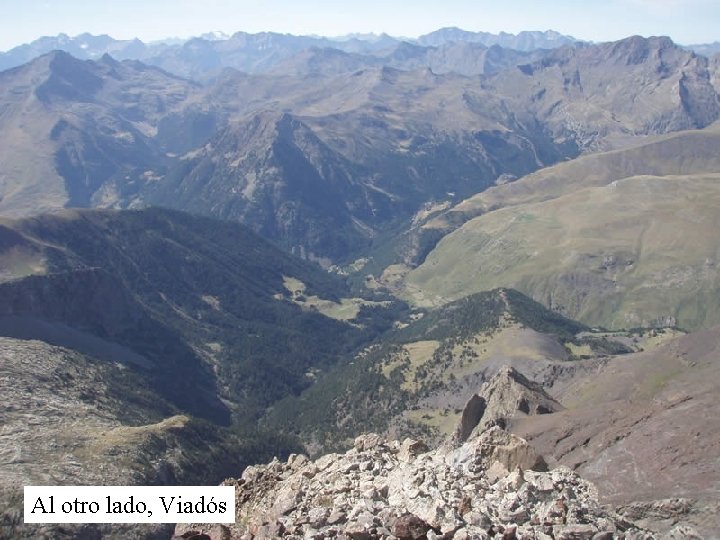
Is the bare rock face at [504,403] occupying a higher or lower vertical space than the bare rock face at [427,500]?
higher

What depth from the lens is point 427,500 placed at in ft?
150

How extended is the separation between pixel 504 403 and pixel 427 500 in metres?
117

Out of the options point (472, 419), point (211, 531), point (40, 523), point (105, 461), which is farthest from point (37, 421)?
point (211, 531)

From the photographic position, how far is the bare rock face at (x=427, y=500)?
4203 centimetres

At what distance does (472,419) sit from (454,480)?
117m

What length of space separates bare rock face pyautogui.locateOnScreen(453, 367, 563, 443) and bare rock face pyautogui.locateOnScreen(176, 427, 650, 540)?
9271 cm

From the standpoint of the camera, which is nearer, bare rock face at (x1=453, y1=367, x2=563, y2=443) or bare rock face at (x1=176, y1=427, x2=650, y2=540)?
bare rock face at (x1=176, y1=427, x2=650, y2=540)

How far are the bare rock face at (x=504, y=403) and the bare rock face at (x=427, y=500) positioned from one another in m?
92.7

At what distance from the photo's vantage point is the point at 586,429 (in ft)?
382

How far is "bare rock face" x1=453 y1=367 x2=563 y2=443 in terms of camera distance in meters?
154

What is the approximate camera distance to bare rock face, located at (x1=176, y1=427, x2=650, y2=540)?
4203cm

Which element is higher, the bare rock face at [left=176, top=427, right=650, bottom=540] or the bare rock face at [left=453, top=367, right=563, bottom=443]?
the bare rock face at [left=453, top=367, right=563, bottom=443]

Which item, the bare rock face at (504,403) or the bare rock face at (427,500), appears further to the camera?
the bare rock face at (504,403)

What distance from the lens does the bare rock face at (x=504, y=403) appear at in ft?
506
